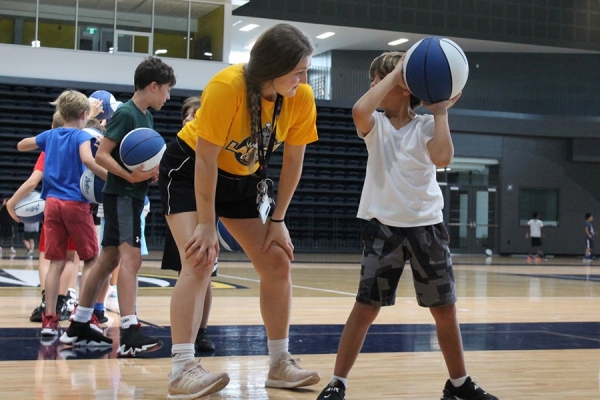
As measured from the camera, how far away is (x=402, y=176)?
268 centimetres

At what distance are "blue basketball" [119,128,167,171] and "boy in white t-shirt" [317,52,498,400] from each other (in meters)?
1.39

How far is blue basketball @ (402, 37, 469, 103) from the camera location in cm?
258

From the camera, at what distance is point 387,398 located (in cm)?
273

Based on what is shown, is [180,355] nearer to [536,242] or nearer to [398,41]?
[536,242]

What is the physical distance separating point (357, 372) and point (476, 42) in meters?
19.5

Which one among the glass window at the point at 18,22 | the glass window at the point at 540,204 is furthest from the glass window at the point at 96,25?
the glass window at the point at 540,204

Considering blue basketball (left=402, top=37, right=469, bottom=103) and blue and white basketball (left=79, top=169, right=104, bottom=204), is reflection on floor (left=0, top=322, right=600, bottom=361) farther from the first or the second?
blue basketball (left=402, top=37, right=469, bottom=103)

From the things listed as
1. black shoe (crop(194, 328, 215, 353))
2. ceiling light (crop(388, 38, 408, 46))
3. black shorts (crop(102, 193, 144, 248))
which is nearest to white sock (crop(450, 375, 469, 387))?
black shoe (crop(194, 328, 215, 353))

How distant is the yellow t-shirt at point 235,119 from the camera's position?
8.52ft

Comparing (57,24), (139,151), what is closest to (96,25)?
(57,24)

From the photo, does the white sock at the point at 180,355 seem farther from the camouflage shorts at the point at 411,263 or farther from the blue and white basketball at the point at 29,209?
the blue and white basketball at the point at 29,209

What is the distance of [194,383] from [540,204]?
21.1 m

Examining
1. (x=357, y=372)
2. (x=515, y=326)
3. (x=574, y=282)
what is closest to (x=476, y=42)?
(x=574, y=282)

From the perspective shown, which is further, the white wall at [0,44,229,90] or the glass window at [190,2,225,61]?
the glass window at [190,2,225,61]
